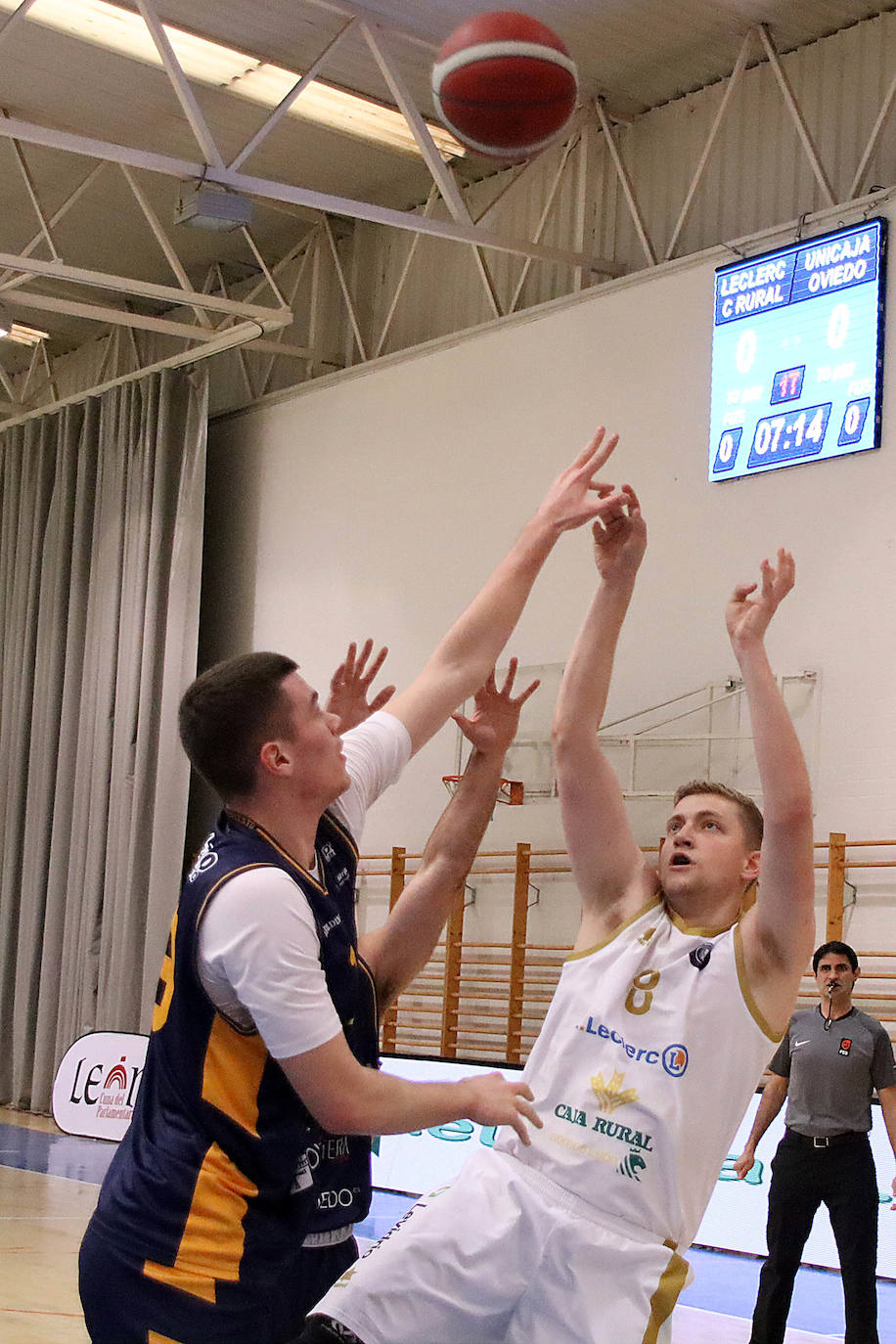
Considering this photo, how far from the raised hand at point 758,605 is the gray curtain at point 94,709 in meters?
12.7

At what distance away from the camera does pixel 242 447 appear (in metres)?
16.4

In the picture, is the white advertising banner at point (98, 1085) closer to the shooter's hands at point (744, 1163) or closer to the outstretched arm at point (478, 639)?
the shooter's hands at point (744, 1163)

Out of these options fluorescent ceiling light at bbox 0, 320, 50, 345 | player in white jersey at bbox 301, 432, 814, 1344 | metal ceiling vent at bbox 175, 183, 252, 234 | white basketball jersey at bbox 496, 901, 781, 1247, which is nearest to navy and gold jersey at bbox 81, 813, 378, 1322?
player in white jersey at bbox 301, 432, 814, 1344

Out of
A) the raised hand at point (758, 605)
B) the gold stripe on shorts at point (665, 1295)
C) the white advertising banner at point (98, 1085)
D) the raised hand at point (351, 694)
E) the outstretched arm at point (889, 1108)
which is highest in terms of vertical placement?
the raised hand at point (758, 605)

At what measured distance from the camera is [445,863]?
3.12 m

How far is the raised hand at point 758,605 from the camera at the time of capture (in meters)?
3.05

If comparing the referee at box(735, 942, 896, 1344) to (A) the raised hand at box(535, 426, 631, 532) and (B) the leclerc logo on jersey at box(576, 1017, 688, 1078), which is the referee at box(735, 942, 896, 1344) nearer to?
(B) the leclerc logo on jersey at box(576, 1017, 688, 1078)

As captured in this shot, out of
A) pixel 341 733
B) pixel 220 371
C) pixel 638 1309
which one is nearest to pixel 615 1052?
pixel 638 1309

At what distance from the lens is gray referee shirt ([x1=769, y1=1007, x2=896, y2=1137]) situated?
263 inches

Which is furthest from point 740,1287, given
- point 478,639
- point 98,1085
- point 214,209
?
point 214,209

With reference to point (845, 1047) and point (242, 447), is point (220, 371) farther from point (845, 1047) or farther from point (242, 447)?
point (845, 1047)

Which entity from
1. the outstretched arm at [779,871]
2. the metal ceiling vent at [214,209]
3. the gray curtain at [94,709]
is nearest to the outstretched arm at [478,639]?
the outstretched arm at [779,871]

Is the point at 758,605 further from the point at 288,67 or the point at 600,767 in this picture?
the point at 288,67

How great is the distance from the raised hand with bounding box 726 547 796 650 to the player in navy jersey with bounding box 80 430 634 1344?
90 cm
